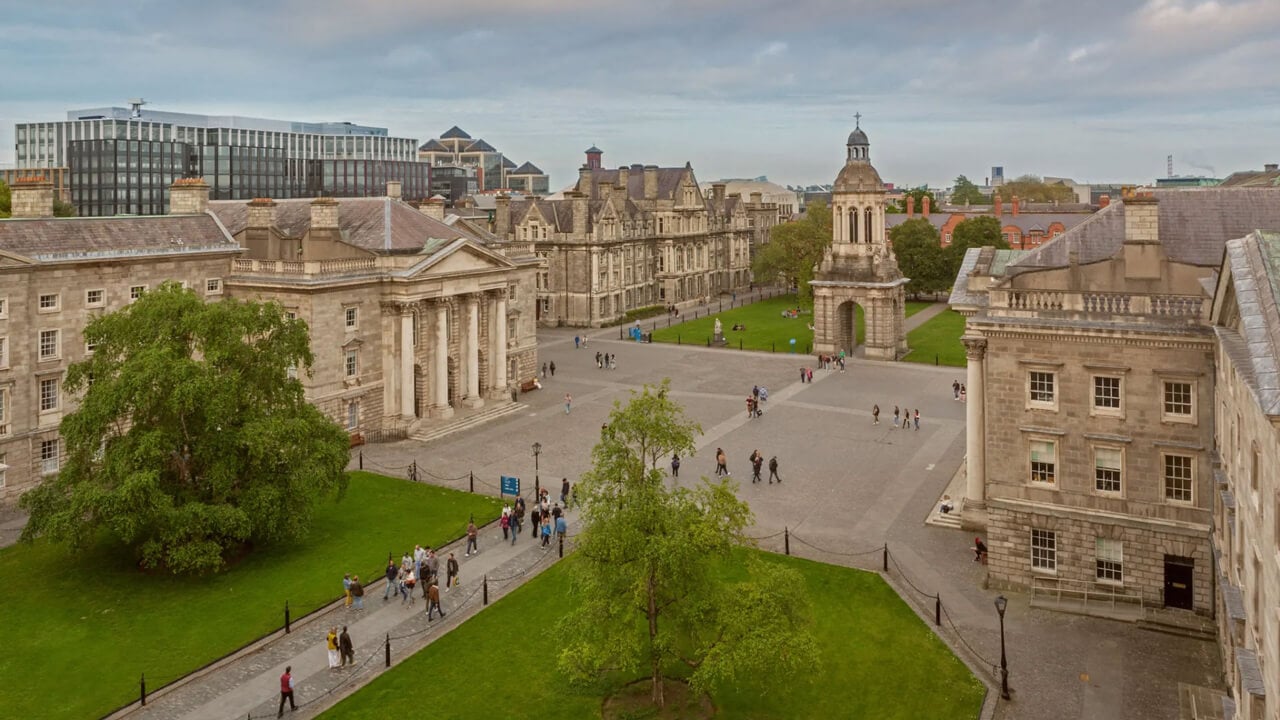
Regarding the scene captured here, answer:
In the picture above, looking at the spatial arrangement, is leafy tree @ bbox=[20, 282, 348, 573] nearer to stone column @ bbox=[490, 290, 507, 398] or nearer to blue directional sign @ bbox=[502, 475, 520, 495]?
blue directional sign @ bbox=[502, 475, 520, 495]

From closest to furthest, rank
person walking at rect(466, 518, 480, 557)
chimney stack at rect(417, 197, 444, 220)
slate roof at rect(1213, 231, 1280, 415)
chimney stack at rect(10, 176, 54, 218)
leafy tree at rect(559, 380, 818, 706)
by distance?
slate roof at rect(1213, 231, 1280, 415) < leafy tree at rect(559, 380, 818, 706) < person walking at rect(466, 518, 480, 557) < chimney stack at rect(10, 176, 54, 218) < chimney stack at rect(417, 197, 444, 220)

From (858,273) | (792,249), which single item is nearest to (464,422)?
(858,273)

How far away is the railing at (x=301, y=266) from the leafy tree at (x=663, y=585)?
2773 centimetres

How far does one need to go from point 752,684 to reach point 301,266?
1212 inches

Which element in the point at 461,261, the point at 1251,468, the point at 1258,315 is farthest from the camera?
the point at 461,261

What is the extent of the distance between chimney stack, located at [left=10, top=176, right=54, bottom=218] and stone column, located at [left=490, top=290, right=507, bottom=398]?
2249cm

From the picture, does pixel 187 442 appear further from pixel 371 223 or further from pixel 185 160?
pixel 185 160

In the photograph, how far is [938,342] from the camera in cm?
7681

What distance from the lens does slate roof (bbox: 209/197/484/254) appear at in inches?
1951

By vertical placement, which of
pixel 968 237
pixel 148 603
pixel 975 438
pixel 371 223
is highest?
pixel 968 237

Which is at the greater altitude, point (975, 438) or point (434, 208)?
point (434, 208)

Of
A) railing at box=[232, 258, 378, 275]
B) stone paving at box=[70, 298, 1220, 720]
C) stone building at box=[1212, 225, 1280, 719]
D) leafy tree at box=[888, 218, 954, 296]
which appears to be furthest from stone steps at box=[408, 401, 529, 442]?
leafy tree at box=[888, 218, 954, 296]

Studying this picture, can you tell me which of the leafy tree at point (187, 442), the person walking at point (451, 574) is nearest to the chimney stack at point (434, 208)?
the leafy tree at point (187, 442)

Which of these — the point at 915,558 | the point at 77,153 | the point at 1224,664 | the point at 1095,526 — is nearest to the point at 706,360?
the point at 915,558
